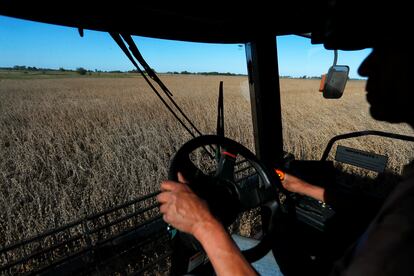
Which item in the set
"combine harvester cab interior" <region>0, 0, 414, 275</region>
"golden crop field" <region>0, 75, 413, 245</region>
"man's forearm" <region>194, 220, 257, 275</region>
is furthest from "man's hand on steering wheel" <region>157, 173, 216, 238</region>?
"golden crop field" <region>0, 75, 413, 245</region>

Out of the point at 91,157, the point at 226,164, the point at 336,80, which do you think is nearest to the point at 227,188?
the point at 226,164

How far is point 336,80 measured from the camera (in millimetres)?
2002

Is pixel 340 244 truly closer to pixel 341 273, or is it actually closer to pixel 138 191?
pixel 341 273

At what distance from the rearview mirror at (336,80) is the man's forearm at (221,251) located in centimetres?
136

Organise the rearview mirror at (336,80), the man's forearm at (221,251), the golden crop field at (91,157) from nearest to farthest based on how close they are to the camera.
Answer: the man's forearm at (221,251)
the rearview mirror at (336,80)
the golden crop field at (91,157)

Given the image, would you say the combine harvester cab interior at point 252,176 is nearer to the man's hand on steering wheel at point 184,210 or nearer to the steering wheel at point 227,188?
the steering wheel at point 227,188

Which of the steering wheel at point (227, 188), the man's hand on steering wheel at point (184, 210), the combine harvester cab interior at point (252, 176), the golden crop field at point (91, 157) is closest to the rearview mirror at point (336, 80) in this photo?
the combine harvester cab interior at point (252, 176)

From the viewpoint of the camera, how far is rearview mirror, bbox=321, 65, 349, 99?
198 centimetres

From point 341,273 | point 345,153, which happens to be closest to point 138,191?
point 345,153

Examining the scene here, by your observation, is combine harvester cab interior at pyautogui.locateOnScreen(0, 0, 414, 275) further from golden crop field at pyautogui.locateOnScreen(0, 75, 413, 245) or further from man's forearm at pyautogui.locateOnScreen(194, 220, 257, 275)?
golden crop field at pyautogui.locateOnScreen(0, 75, 413, 245)

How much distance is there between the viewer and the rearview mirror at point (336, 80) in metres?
1.98

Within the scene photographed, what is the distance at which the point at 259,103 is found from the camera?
255 centimetres

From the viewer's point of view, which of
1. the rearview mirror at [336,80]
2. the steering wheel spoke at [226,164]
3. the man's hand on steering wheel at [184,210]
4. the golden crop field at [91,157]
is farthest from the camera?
the golden crop field at [91,157]

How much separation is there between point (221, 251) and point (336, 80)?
147cm
